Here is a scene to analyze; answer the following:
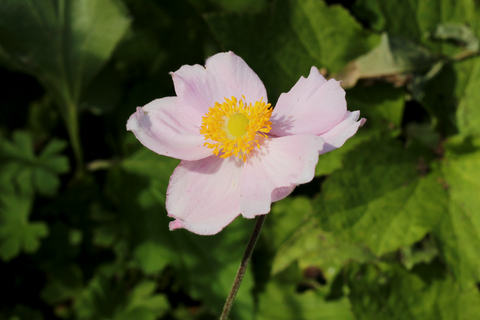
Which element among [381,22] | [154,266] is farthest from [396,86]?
[154,266]

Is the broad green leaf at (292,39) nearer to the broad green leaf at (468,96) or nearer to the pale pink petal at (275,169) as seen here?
the broad green leaf at (468,96)

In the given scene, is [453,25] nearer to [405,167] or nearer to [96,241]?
[405,167]

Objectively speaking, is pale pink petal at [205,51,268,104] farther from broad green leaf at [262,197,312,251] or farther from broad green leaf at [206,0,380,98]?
broad green leaf at [262,197,312,251]

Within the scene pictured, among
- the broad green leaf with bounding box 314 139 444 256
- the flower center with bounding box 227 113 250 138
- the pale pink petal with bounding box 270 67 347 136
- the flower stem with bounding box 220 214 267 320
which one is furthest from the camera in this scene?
the broad green leaf with bounding box 314 139 444 256

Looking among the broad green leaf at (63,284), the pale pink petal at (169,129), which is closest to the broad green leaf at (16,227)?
the broad green leaf at (63,284)

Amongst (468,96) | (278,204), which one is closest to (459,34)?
(468,96)

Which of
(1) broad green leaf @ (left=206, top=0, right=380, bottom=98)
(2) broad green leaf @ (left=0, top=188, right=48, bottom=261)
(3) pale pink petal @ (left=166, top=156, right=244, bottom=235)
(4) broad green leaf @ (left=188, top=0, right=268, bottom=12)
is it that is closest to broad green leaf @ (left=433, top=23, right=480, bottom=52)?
(1) broad green leaf @ (left=206, top=0, right=380, bottom=98)
